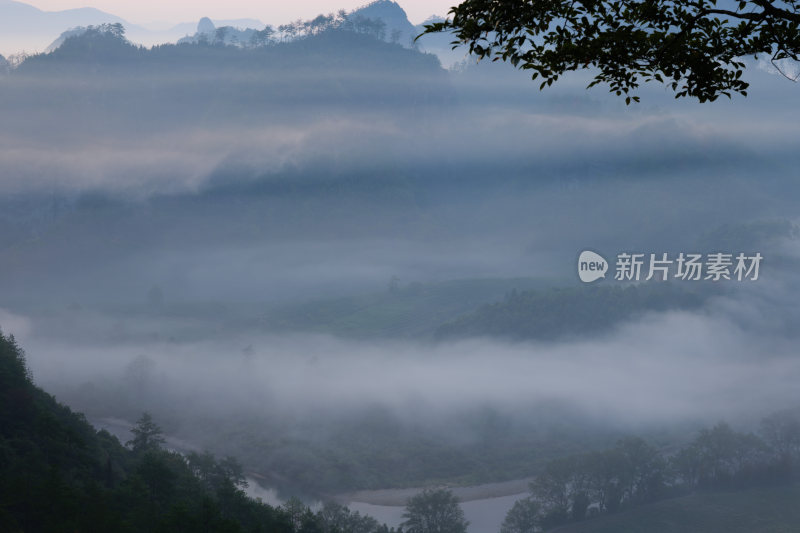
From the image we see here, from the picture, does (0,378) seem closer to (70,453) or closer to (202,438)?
(70,453)

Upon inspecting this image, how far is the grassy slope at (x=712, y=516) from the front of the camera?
287 feet

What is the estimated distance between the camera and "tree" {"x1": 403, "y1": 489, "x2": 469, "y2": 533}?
246ft

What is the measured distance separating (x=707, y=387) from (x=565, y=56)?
17158 cm

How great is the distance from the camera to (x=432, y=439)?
127125 mm

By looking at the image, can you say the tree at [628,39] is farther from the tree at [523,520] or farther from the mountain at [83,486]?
the tree at [523,520]

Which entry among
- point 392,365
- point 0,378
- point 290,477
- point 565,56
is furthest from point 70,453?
point 392,365

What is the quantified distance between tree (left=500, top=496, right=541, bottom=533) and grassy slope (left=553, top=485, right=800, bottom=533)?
3115 mm

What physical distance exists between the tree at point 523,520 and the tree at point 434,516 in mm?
7670

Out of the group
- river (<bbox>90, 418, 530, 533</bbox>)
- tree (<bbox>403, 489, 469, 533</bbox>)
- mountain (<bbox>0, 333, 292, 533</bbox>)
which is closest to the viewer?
mountain (<bbox>0, 333, 292, 533</bbox>)

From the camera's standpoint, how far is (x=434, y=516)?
75.9 m

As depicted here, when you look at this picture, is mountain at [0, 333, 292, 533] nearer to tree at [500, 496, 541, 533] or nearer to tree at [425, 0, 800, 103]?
tree at [425, 0, 800, 103]

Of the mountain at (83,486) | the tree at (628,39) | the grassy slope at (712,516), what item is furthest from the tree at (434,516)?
the tree at (628,39)

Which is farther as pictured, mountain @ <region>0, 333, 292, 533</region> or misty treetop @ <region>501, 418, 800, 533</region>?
misty treetop @ <region>501, 418, 800, 533</region>

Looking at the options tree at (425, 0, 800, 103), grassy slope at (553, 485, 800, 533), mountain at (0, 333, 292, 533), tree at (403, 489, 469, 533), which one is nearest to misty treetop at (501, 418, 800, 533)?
grassy slope at (553, 485, 800, 533)
